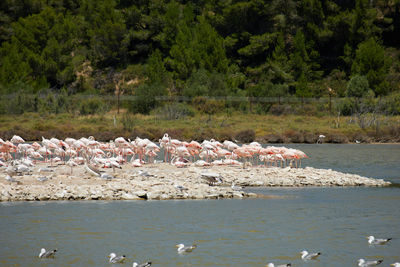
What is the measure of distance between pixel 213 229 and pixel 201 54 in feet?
170

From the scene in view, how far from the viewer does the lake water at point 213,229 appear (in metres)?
12.8

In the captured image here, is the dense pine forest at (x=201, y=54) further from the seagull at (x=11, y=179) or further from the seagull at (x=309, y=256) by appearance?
the seagull at (x=309, y=256)

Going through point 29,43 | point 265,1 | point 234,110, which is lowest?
point 234,110

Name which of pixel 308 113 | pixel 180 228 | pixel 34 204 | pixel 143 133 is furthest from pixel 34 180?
pixel 308 113

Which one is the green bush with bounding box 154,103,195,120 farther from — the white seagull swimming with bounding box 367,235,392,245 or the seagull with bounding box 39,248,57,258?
the seagull with bounding box 39,248,57,258

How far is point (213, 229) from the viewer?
50.9 ft

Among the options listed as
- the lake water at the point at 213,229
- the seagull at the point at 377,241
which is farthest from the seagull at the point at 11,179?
the seagull at the point at 377,241

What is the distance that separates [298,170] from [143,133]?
20.8 m

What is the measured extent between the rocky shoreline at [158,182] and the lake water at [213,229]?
0.46 m

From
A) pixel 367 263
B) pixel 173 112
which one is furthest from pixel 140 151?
pixel 173 112

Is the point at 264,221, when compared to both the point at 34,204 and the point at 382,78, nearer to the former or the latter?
the point at 34,204

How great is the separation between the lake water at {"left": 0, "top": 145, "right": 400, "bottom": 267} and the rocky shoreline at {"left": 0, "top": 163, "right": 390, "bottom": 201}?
46 centimetres

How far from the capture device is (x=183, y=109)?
54750 millimetres

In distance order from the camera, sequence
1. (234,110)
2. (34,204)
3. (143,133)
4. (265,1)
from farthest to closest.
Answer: (265,1) → (234,110) → (143,133) → (34,204)
